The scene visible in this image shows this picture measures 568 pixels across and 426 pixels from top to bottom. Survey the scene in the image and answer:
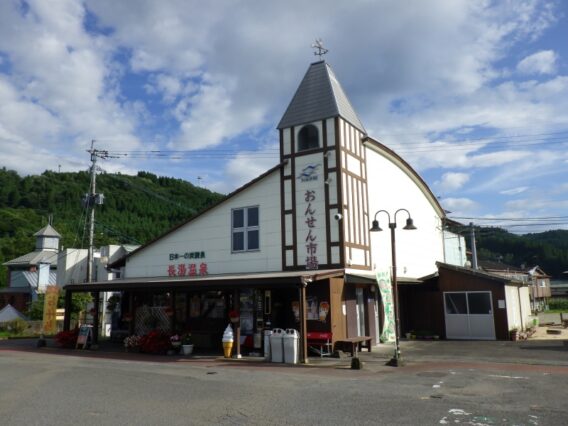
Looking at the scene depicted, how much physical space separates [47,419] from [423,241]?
21104 mm

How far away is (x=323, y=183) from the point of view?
1814cm

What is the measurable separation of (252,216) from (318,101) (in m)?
5.17

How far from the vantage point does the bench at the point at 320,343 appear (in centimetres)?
1630

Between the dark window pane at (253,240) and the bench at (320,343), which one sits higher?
the dark window pane at (253,240)

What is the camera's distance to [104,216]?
79688 millimetres

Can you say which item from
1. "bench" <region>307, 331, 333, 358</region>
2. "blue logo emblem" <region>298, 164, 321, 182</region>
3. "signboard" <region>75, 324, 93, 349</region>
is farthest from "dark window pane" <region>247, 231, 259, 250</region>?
"signboard" <region>75, 324, 93, 349</region>

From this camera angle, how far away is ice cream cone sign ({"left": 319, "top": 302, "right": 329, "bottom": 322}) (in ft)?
54.4

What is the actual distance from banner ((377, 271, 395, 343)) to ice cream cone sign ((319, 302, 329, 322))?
3222 mm

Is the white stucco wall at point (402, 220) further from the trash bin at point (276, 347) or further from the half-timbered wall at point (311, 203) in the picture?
the trash bin at point (276, 347)

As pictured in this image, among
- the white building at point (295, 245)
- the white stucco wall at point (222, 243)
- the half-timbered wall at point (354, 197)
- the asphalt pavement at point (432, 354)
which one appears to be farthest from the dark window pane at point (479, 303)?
the white stucco wall at point (222, 243)

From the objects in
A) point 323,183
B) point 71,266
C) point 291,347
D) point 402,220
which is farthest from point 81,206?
point 291,347

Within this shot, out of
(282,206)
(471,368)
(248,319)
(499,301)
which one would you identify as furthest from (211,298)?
(499,301)

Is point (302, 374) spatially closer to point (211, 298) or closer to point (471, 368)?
point (471, 368)

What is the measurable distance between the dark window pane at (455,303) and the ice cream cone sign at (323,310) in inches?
326
